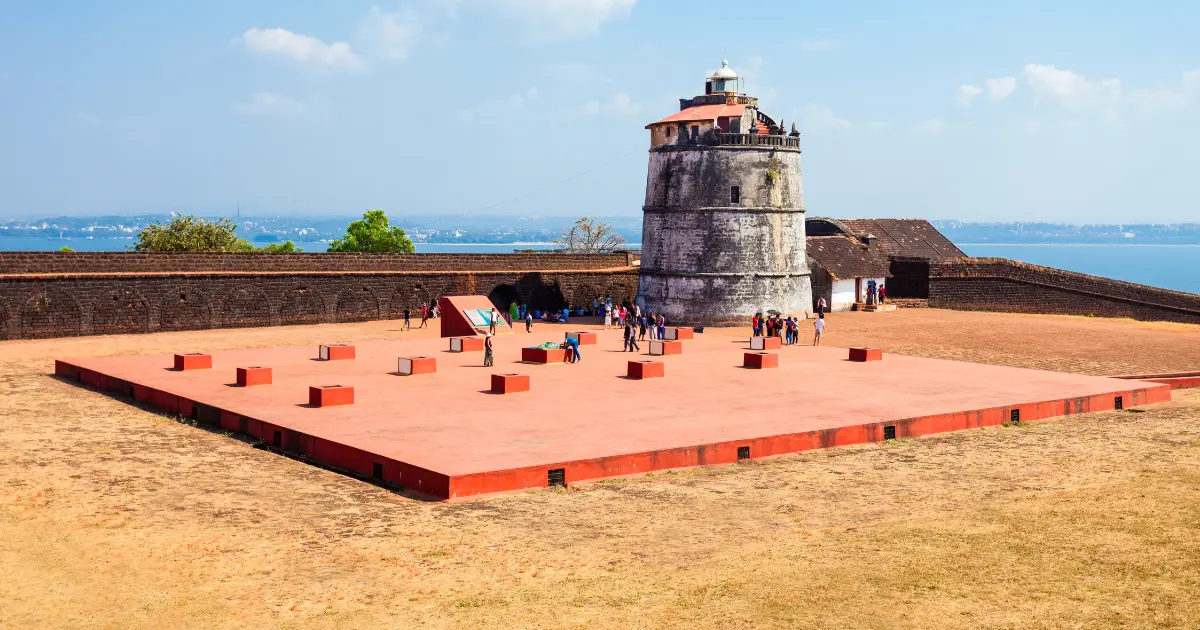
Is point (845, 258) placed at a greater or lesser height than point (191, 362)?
greater

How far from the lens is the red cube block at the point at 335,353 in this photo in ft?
87.3

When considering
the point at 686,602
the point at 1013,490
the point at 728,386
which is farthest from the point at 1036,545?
the point at 728,386

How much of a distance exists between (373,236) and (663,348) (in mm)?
43723

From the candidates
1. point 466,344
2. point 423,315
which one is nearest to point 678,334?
point 466,344

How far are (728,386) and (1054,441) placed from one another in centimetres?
625

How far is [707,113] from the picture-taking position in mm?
39719

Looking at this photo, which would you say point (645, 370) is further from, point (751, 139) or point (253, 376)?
point (751, 139)

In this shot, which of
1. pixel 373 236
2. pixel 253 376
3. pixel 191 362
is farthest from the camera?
pixel 373 236

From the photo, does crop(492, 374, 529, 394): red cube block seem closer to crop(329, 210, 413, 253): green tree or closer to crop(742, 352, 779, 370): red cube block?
crop(742, 352, 779, 370): red cube block

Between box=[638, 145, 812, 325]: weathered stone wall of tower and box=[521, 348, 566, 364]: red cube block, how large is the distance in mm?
13185

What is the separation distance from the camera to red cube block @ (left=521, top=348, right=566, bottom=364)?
26.3 m

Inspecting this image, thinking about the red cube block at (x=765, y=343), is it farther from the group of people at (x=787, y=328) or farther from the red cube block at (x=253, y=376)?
the red cube block at (x=253, y=376)

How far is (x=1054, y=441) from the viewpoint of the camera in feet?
60.6

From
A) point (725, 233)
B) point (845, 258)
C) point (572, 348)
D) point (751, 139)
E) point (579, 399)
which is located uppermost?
point (751, 139)
